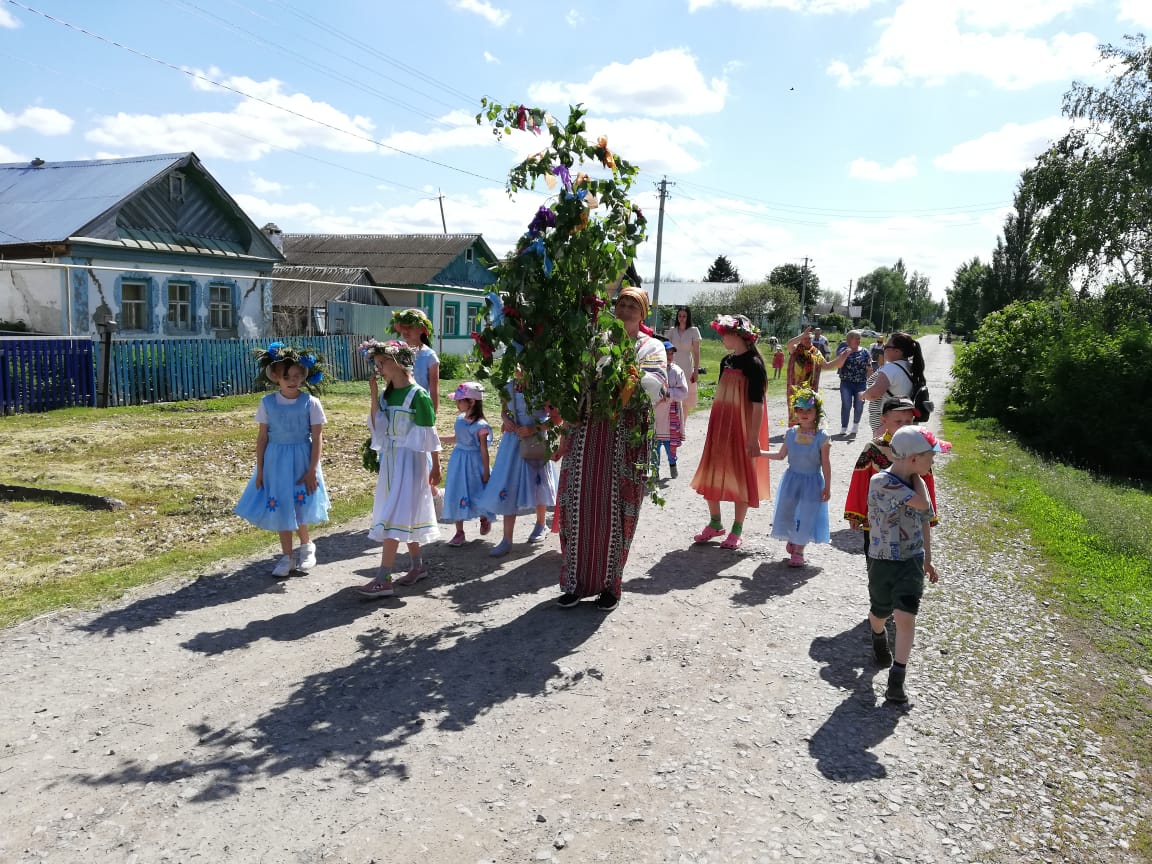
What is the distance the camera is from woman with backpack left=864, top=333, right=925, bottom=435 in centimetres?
655

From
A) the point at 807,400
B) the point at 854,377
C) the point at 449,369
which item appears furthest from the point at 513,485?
the point at 449,369

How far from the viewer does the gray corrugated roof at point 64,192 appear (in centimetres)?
1800

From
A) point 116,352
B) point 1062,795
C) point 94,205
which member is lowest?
point 1062,795

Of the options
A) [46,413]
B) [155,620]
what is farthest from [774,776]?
[46,413]

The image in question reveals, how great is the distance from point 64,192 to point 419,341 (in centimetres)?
1808

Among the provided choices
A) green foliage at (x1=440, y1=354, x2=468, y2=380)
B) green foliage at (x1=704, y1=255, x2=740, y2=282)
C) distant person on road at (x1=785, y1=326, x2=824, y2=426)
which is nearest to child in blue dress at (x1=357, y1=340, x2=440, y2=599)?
distant person on road at (x1=785, y1=326, x2=824, y2=426)

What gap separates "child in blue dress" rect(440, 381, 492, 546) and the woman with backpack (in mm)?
3202

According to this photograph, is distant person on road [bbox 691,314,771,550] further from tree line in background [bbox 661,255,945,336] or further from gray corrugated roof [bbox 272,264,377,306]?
tree line in background [bbox 661,255,945,336]

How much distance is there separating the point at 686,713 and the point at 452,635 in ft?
5.16

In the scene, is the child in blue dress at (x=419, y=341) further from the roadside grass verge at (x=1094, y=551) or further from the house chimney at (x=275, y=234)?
the house chimney at (x=275, y=234)

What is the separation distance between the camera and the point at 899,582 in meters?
4.12

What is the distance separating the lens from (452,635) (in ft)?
15.8

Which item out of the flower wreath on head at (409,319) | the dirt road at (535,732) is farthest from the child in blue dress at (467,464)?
the dirt road at (535,732)

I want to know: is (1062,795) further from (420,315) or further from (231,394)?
(231,394)
